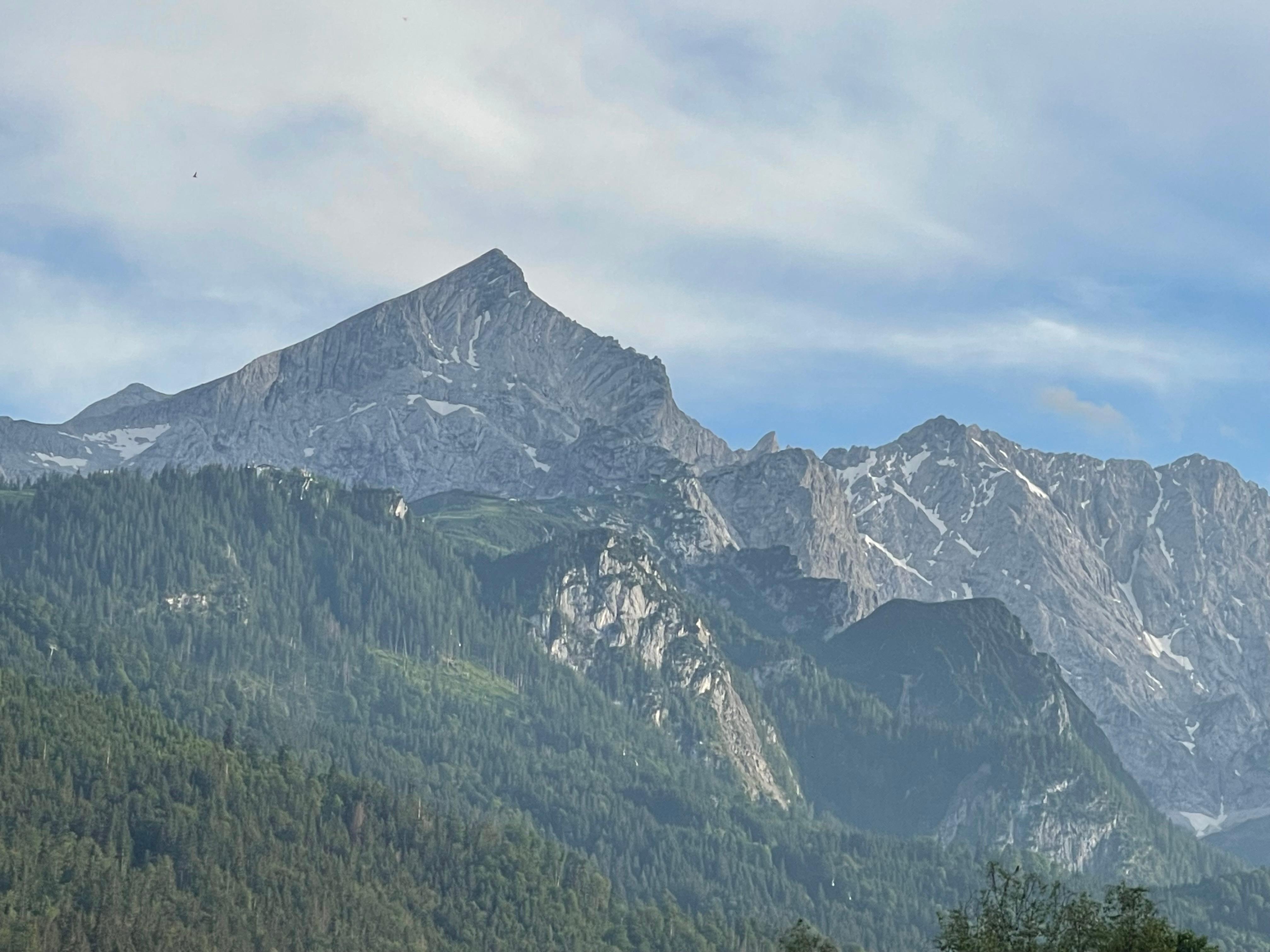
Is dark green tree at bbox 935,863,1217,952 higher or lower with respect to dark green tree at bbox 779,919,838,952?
higher

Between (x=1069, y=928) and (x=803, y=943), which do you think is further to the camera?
(x=803, y=943)

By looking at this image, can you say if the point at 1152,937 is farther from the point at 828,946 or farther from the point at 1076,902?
the point at 828,946

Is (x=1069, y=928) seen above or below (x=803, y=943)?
above

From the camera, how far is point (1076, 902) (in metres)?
177

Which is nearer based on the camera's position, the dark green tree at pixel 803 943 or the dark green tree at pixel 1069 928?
the dark green tree at pixel 1069 928

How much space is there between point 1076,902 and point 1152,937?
18.5m

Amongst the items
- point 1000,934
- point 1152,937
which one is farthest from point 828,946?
point 1152,937

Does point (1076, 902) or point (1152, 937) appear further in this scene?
point (1076, 902)

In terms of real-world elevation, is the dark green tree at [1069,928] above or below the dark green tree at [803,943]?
above

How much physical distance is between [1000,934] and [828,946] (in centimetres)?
1805

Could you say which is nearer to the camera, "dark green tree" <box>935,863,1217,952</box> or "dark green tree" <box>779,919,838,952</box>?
"dark green tree" <box>935,863,1217,952</box>

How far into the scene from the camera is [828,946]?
182m

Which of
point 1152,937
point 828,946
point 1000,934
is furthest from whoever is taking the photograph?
point 828,946

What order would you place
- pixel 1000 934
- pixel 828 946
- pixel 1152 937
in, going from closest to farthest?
pixel 1152 937
pixel 1000 934
pixel 828 946
